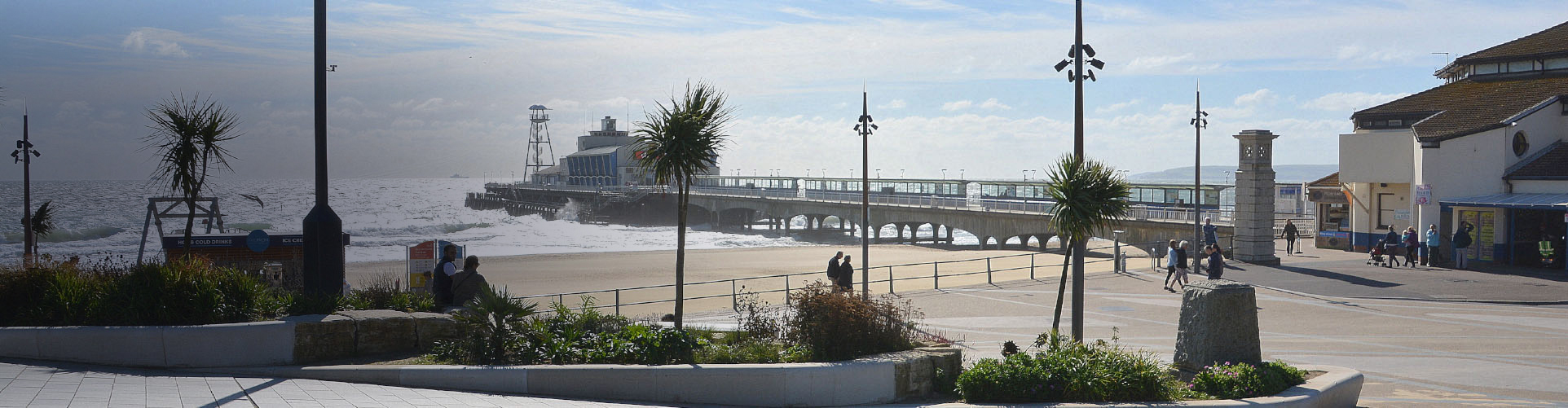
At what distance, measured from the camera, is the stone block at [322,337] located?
8.58 m

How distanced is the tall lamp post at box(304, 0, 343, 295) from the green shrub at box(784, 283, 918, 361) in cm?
427

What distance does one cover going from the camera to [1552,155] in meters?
28.0

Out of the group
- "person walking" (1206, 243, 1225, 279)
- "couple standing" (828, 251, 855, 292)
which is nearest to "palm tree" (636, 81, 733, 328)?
"couple standing" (828, 251, 855, 292)

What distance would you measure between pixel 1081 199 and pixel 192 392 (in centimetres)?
970

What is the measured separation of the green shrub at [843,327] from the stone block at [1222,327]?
2.80 meters

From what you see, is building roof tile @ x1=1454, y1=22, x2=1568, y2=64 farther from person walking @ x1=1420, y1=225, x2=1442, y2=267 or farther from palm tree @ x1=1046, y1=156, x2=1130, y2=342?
palm tree @ x1=1046, y1=156, x2=1130, y2=342

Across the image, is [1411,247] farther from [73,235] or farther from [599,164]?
[599,164]

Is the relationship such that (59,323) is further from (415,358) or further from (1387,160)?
(1387,160)

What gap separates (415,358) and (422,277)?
8638 millimetres

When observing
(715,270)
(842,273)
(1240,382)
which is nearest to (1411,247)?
(842,273)

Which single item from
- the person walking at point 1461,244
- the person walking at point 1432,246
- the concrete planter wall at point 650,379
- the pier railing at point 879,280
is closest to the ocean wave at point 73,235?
the pier railing at point 879,280

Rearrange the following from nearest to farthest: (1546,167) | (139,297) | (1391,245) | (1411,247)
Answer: (139,297)
(1391,245)
(1411,247)
(1546,167)

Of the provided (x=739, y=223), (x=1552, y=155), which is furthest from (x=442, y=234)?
(x=1552, y=155)

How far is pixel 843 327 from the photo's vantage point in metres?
8.66
